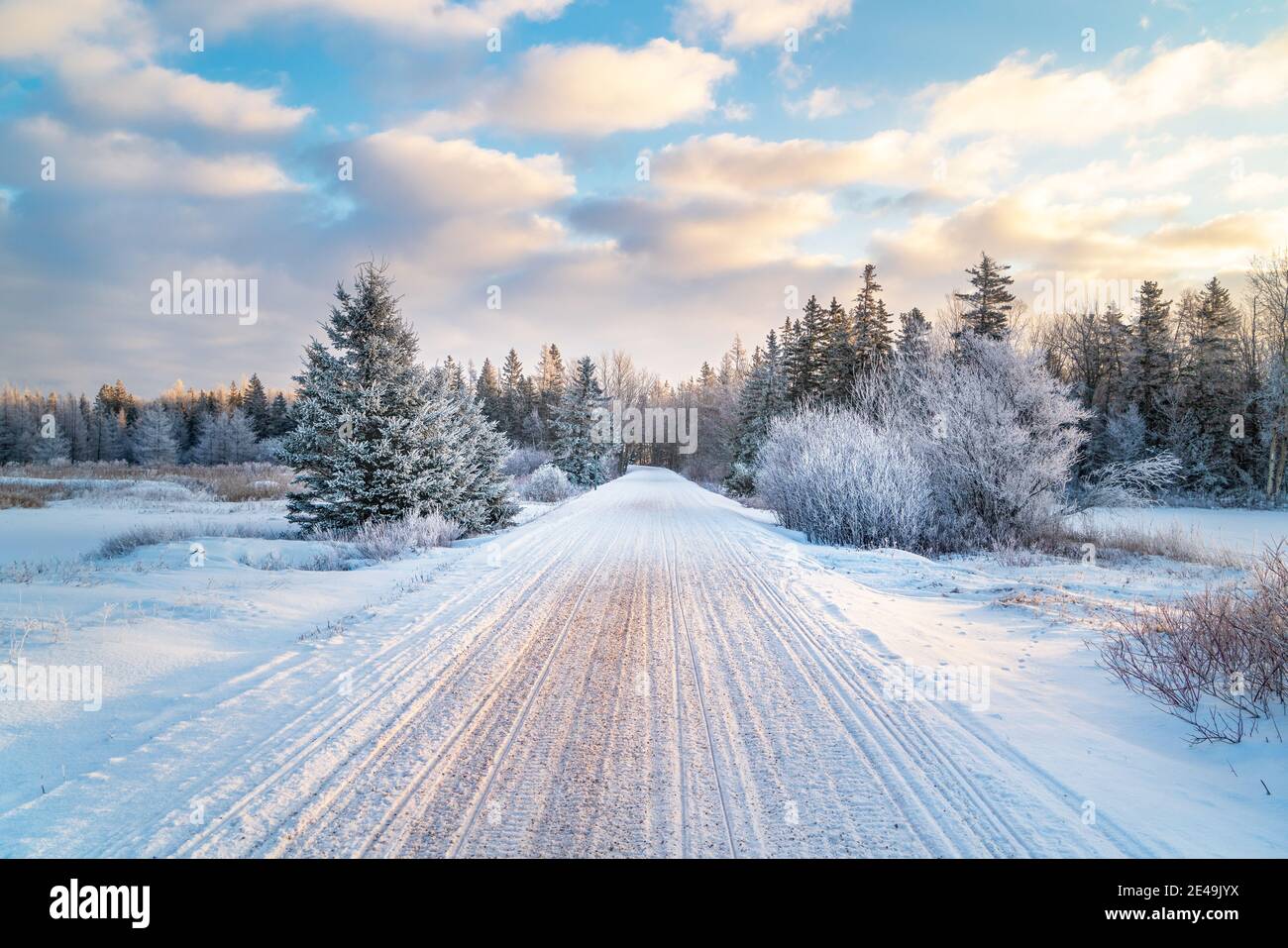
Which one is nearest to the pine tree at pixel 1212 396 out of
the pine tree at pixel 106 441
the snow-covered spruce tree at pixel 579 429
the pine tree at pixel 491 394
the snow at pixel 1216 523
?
the snow at pixel 1216 523

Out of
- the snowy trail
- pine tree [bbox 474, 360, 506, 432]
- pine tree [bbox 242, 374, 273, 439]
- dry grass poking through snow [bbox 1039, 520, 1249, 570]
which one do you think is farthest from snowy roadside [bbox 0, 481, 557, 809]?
pine tree [bbox 242, 374, 273, 439]

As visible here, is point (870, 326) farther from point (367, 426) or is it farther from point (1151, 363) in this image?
point (367, 426)

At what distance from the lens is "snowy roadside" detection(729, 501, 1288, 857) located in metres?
3.14

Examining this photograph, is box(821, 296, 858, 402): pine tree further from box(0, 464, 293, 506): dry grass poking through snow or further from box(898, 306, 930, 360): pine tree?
box(0, 464, 293, 506): dry grass poking through snow

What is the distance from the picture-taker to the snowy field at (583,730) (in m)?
2.85

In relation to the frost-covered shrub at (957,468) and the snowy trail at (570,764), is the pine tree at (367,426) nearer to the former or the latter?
the snowy trail at (570,764)

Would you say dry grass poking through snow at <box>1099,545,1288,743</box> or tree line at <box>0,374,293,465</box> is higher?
tree line at <box>0,374,293,465</box>

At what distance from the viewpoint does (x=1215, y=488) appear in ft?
117

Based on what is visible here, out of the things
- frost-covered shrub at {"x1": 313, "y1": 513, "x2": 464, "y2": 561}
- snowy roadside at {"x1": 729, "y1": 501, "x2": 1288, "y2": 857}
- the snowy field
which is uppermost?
frost-covered shrub at {"x1": 313, "y1": 513, "x2": 464, "y2": 561}

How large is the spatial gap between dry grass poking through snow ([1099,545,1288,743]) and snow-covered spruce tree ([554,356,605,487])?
37.9m

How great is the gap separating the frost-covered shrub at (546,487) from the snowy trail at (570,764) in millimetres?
24644

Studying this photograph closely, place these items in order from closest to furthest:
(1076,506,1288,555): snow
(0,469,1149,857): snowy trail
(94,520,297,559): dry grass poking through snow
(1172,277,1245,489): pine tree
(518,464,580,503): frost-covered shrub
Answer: (0,469,1149,857): snowy trail → (94,520,297,559): dry grass poking through snow → (1076,506,1288,555): snow → (518,464,580,503): frost-covered shrub → (1172,277,1245,489): pine tree
